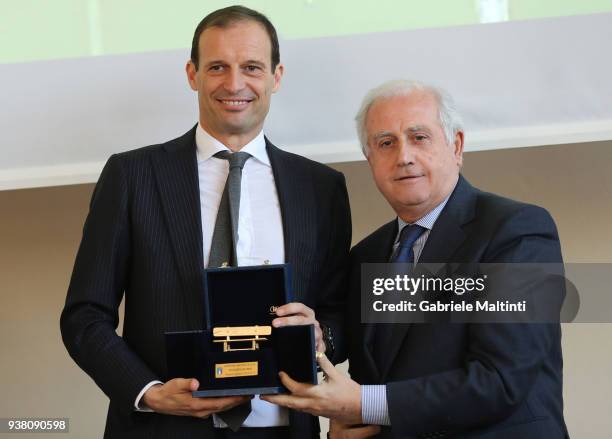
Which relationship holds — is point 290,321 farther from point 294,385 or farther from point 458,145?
point 458,145

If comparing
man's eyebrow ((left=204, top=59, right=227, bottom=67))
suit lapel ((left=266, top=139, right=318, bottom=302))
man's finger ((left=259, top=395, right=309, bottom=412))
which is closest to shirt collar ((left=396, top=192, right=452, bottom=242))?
suit lapel ((left=266, top=139, right=318, bottom=302))

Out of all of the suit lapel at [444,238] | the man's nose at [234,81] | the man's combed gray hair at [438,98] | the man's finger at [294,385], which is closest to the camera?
the man's finger at [294,385]

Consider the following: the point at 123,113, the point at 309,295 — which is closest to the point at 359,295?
the point at 309,295

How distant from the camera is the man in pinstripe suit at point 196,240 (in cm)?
176

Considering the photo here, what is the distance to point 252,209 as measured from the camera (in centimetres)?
191

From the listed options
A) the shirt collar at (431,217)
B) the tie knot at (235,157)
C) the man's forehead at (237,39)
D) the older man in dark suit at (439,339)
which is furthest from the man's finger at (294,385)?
the man's forehead at (237,39)

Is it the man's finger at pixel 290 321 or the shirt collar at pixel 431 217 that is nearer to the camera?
the man's finger at pixel 290 321

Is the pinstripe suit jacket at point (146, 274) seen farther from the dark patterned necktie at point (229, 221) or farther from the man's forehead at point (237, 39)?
the man's forehead at point (237, 39)

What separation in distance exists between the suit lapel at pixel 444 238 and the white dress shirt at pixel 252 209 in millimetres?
300

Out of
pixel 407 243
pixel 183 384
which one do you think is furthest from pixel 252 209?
pixel 183 384

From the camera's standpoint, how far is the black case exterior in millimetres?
1571

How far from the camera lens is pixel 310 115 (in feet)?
8.00

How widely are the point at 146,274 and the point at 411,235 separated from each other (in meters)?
0.58

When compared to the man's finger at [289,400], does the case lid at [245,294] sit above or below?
above
